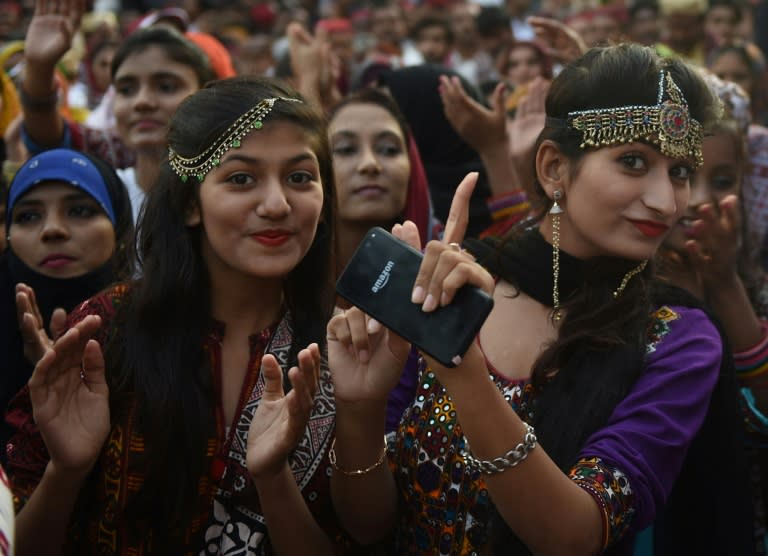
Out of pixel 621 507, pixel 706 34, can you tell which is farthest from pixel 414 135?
pixel 706 34

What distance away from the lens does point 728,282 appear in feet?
8.73

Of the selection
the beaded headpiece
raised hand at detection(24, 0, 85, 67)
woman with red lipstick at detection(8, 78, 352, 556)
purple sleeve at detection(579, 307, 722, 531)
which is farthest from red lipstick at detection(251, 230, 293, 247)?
raised hand at detection(24, 0, 85, 67)

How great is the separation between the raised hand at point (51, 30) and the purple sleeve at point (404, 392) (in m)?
2.12

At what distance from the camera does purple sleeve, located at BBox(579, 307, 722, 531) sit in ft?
6.35

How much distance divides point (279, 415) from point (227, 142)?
67 cm

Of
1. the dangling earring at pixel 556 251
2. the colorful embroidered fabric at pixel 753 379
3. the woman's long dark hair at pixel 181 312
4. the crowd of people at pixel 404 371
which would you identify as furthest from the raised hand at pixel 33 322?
the colorful embroidered fabric at pixel 753 379

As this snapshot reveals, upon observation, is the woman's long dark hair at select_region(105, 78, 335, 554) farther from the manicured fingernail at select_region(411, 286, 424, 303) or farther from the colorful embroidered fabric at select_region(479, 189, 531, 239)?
the colorful embroidered fabric at select_region(479, 189, 531, 239)

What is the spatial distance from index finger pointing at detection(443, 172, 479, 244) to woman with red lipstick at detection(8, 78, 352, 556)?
16.2 inches

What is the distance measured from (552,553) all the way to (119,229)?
1.89m

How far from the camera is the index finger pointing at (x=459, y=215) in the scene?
1.89 m

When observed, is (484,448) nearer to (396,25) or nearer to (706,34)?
(706,34)

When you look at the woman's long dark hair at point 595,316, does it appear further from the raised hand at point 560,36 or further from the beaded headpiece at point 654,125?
the raised hand at point 560,36

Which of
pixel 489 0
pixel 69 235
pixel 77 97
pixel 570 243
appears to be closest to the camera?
pixel 570 243

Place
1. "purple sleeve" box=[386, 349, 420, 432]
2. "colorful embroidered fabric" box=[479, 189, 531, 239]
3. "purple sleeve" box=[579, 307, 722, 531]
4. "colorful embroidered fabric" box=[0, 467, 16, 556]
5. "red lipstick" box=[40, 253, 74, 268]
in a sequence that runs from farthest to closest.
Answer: "colorful embroidered fabric" box=[479, 189, 531, 239] → "red lipstick" box=[40, 253, 74, 268] → "purple sleeve" box=[386, 349, 420, 432] → "purple sleeve" box=[579, 307, 722, 531] → "colorful embroidered fabric" box=[0, 467, 16, 556]
